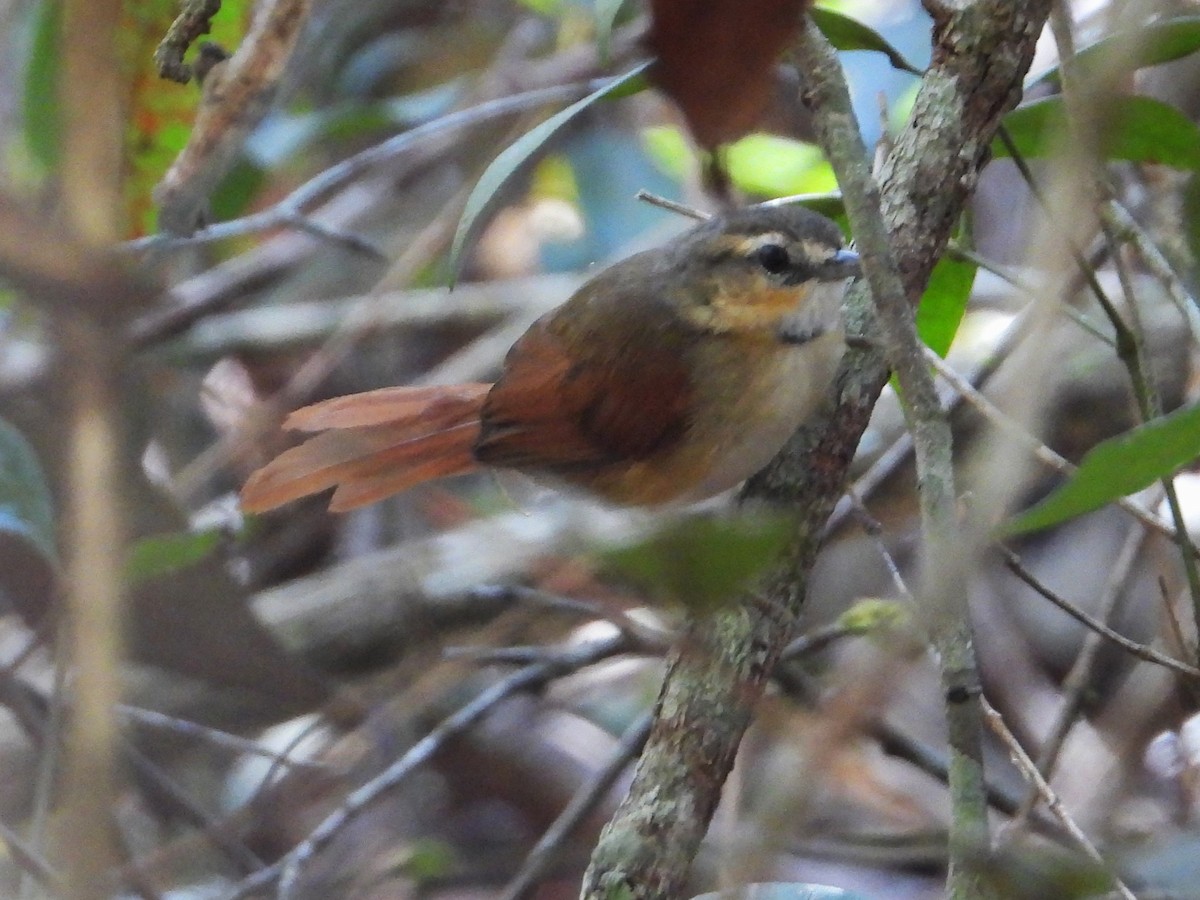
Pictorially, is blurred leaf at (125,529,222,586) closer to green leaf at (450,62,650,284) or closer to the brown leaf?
green leaf at (450,62,650,284)

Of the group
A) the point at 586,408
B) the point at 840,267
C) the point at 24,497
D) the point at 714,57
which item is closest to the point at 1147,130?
the point at 840,267

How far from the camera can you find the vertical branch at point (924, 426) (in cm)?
103

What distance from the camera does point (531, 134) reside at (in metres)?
1.70

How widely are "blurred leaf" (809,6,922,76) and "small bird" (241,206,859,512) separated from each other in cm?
32

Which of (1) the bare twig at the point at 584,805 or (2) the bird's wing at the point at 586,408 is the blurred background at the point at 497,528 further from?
(2) the bird's wing at the point at 586,408

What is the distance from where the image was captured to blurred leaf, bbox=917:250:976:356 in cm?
192

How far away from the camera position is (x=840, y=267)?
2.02 metres

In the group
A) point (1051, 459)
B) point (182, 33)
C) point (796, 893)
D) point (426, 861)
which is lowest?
point (426, 861)

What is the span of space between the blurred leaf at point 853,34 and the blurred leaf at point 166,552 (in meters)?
1.12

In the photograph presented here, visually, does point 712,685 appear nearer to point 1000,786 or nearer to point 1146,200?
point 1000,786

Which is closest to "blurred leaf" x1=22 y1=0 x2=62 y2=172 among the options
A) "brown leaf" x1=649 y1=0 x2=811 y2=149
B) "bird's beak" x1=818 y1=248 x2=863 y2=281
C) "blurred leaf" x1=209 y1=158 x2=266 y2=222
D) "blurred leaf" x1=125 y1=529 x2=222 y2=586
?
"blurred leaf" x1=209 y1=158 x2=266 y2=222

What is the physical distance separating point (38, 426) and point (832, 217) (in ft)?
4.24

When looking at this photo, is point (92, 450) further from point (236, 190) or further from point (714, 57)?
point (236, 190)

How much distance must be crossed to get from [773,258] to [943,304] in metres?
0.32
